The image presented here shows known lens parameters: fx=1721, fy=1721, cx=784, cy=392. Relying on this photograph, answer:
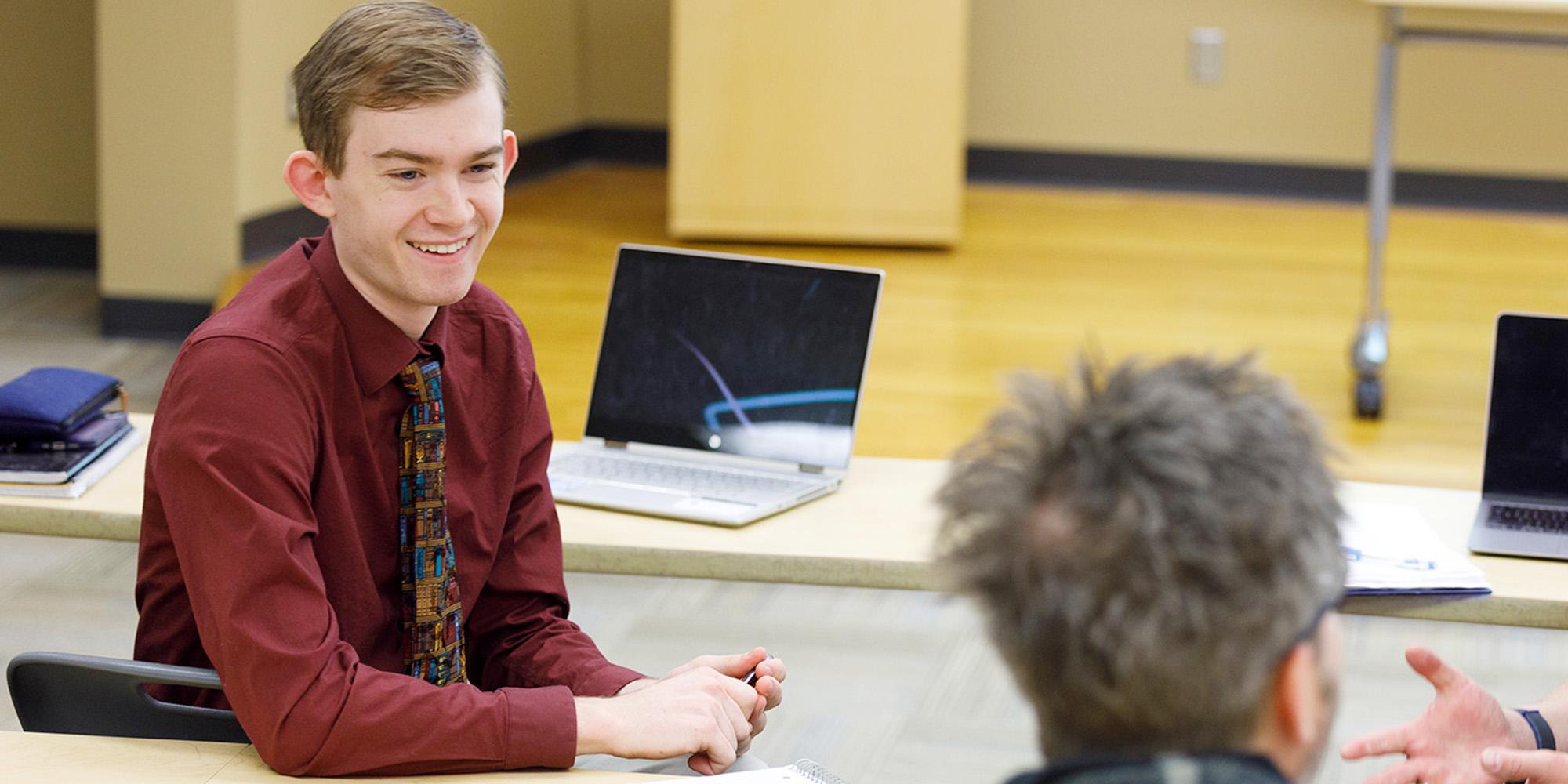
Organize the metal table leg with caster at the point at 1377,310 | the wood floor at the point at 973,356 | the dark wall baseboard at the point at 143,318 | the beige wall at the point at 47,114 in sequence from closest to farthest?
the wood floor at the point at 973,356 → the metal table leg with caster at the point at 1377,310 → the dark wall baseboard at the point at 143,318 → the beige wall at the point at 47,114

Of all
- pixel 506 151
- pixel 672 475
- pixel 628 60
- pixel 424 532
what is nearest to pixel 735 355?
pixel 672 475

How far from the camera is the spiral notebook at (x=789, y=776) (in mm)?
1248

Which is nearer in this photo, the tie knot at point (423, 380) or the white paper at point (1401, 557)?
the tie knot at point (423, 380)

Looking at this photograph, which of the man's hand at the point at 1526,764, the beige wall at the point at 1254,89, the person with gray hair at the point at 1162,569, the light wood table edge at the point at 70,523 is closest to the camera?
the person with gray hair at the point at 1162,569

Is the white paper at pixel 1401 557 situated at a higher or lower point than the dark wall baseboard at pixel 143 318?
higher

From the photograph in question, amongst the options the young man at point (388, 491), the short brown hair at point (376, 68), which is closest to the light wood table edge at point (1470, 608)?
the young man at point (388, 491)

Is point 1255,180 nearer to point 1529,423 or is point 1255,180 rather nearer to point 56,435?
point 1529,423

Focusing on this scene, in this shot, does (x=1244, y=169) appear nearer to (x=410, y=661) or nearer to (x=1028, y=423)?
(x=410, y=661)

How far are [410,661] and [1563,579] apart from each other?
1057mm

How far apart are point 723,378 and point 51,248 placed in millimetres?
3589

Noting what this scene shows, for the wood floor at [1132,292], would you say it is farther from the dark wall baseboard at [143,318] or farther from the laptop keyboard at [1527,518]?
the laptop keyboard at [1527,518]

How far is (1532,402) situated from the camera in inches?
69.3

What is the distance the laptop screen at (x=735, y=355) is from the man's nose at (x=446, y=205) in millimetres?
515

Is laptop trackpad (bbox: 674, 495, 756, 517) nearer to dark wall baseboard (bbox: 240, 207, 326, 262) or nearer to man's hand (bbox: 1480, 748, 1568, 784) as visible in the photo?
man's hand (bbox: 1480, 748, 1568, 784)
